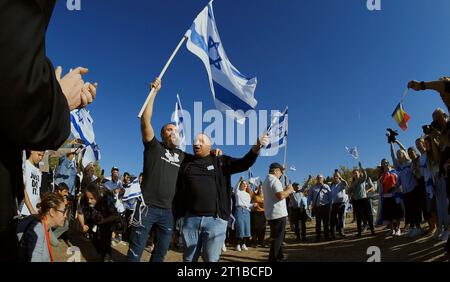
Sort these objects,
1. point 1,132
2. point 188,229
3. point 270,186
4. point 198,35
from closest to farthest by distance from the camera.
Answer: point 1,132, point 188,229, point 198,35, point 270,186

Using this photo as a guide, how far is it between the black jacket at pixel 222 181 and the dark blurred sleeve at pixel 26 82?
370 centimetres

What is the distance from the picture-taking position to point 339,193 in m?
11.9

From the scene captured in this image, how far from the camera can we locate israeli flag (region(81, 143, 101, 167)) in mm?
11859

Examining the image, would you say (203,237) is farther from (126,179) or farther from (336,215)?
(126,179)

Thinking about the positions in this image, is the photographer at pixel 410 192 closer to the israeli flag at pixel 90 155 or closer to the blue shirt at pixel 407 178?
the blue shirt at pixel 407 178

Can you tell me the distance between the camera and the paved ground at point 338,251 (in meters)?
7.07

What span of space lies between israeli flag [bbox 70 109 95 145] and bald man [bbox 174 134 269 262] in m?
5.24

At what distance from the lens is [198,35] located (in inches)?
248

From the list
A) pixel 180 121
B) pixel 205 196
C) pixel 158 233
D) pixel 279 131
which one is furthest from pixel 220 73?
pixel 279 131

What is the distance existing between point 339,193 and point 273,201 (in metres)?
5.19

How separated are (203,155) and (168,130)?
74cm
